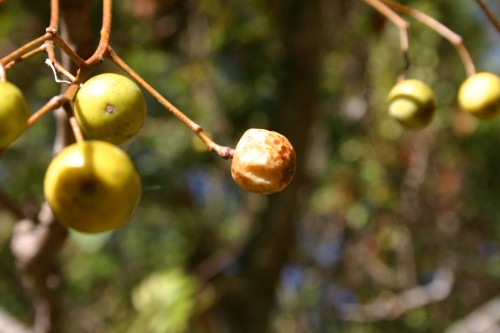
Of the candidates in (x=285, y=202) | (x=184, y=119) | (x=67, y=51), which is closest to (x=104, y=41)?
(x=67, y=51)

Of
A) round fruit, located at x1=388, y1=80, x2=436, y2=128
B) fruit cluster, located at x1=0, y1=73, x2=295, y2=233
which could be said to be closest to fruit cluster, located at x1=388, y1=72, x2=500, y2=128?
round fruit, located at x1=388, y1=80, x2=436, y2=128

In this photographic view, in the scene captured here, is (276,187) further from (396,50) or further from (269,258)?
(396,50)

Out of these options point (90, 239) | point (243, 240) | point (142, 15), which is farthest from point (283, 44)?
point (90, 239)

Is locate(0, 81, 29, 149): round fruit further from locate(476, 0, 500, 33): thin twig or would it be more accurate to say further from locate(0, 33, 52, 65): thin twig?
locate(476, 0, 500, 33): thin twig

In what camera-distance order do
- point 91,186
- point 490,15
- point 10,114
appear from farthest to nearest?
point 490,15
point 10,114
point 91,186

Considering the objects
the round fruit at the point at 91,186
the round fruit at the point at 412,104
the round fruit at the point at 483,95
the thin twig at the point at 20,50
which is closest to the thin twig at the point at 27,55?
the thin twig at the point at 20,50

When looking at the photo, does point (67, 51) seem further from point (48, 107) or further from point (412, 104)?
point (412, 104)
